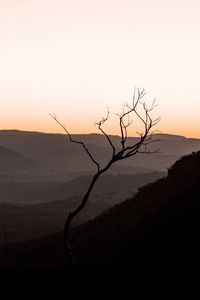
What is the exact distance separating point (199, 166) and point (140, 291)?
31291mm

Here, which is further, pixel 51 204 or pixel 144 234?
pixel 51 204

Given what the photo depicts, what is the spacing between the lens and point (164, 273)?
19.1 m

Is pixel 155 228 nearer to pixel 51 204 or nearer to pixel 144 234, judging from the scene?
pixel 144 234

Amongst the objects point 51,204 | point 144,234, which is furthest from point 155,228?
point 51,204

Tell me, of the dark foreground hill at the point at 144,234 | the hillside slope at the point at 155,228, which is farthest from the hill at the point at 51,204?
the hillside slope at the point at 155,228

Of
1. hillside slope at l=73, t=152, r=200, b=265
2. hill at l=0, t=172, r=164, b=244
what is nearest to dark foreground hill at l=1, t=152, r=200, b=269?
hillside slope at l=73, t=152, r=200, b=265

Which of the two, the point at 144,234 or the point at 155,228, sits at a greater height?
the point at 155,228

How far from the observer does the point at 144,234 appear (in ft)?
122

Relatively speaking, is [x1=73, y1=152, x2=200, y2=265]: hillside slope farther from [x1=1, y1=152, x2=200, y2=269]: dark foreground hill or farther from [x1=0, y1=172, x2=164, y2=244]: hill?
[x1=0, y1=172, x2=164, y2=244]: hill

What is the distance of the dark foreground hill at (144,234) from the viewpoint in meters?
32.5

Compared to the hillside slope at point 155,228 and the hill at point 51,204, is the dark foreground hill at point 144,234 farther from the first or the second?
the hill at point 51,204

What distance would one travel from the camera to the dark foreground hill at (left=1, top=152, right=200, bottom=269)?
32.5 meters

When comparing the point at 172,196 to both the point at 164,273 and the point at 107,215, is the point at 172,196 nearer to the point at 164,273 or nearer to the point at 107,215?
the point at 107,215

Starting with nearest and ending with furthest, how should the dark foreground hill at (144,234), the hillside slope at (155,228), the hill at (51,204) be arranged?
the hillside slope at (155,228) → the dark foreground hill at (144,234) → the hill at (51,204)
